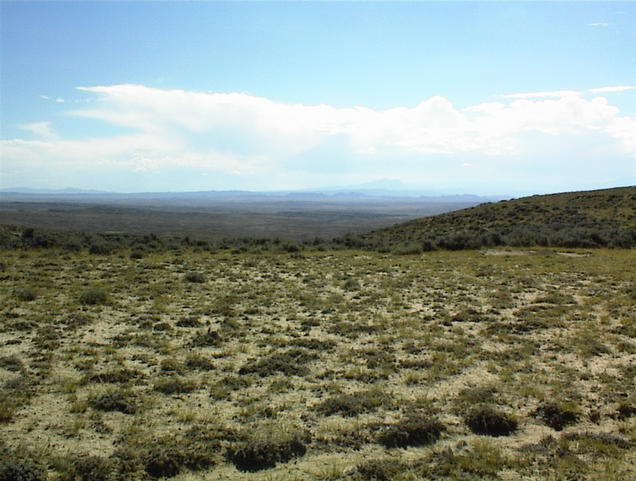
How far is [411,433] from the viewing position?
6.39 meters

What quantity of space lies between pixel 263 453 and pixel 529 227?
34.5 metres

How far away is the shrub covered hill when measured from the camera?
99.5ft

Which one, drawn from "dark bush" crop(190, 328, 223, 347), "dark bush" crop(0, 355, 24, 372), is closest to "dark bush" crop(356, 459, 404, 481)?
"dark bush" crop(190, 328, 223, 347)

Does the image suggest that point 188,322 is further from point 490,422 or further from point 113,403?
point 490,422

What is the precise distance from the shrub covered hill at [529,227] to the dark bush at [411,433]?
23113 millimetres

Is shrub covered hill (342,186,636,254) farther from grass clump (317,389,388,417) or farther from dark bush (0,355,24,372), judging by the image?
dark bush (0,355,24,372)

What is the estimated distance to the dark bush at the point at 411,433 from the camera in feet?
20.5

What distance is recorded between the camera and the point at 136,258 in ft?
81.9

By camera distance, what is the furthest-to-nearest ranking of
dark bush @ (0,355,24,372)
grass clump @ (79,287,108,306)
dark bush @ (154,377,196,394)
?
1. grass clump @ (79,287,108,306)
2. dark bush @ (0,355,24,372)
3. dark bush @ (154,377,196,394)

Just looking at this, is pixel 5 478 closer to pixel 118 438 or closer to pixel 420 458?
pixel 118 438

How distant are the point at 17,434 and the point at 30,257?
66.6 ft

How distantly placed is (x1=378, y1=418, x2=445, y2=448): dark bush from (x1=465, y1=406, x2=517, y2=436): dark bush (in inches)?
21.0

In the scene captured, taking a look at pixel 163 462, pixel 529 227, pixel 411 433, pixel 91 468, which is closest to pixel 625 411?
pixel 411 433

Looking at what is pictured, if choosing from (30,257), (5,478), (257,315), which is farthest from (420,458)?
(30,257)
